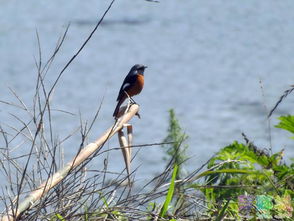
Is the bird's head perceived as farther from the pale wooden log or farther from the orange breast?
the pale wooden log

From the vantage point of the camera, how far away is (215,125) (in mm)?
6551

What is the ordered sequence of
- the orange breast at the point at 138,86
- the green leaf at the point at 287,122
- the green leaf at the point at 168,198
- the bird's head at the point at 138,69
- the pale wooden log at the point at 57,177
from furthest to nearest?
the bird's head at the point at 138,69 → the orange breast at the point at 138,86 → the green leaf at the point at 287,122 → the green leaf at the point at 168,198 → the pale wooden log at the point at 57,177

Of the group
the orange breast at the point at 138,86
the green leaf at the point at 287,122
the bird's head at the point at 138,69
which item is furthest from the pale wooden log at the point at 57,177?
the bird's head at the point at 138,69

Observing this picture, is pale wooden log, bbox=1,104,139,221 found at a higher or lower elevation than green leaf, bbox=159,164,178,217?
higher

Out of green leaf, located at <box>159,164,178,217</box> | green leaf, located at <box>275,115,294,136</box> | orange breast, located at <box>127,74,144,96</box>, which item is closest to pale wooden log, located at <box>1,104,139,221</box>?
green leaf, located at <box>159,164,178,217</box>

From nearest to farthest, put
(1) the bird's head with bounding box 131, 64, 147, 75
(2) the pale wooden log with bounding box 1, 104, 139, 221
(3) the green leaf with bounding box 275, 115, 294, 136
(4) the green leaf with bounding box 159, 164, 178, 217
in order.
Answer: (2) the pale wooden log with bounding box 1, 104, 139, 221 → (4) the green leaf with bounding box 159, 164, 178, 217 → (3) the green leaf with bounding box 275, 115, 294, 136 → (1) the bird's head with bounding box 131, 64, 147, 75

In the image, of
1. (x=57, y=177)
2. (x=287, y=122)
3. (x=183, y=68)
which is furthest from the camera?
(x=183, y=68)

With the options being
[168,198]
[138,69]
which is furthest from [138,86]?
[168,198]

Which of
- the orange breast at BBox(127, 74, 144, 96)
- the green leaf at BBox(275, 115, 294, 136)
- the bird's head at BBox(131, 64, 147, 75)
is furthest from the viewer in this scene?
the bird's head at BBox(131, 64, 147, 75)

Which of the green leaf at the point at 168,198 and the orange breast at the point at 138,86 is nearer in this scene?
the green leaf at the point at 168,198

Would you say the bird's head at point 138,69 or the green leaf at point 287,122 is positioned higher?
the green leaf at point 287,122

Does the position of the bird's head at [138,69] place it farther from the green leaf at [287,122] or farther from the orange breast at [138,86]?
the green leaf at [287,122]

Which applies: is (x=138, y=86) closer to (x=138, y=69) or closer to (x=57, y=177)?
(x=138, y=69)

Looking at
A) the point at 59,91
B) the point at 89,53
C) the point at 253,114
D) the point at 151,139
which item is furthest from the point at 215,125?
the point at 89,53
